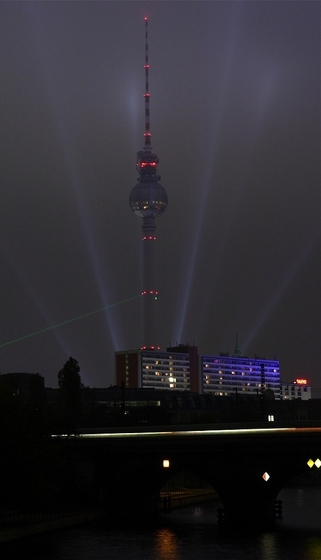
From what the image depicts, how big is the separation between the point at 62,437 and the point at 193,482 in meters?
47.3

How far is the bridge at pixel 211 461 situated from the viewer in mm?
102375

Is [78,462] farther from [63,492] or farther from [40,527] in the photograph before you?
[40,527]

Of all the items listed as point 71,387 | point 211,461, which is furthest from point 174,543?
point 71,387

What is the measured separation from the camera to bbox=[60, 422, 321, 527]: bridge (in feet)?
336

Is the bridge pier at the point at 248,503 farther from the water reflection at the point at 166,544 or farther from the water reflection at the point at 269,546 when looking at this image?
the water reflection at the point at 269,546

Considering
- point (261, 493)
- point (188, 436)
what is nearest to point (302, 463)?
point (261, 493)

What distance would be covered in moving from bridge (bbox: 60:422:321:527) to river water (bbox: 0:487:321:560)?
12.9 feet

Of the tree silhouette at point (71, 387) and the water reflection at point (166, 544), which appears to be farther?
the tree silhouette at point (71, 387)

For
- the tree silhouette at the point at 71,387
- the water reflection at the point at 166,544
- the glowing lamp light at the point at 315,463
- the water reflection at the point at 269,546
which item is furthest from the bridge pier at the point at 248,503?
the tree silhouette at the point at 71,387

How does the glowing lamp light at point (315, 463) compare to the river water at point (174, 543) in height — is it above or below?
above

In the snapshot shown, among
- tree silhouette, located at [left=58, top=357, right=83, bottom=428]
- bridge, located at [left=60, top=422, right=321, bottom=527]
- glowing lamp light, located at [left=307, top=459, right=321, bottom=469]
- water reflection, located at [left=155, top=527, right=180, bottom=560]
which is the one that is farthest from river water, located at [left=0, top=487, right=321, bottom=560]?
tree silhouette, located at [left=58, top=357, right=83, bottom=428]

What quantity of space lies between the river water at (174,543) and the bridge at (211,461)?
394cm

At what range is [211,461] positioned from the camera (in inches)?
4304

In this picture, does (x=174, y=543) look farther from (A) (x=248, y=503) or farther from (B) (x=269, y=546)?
(A) (x=248, y=503)
